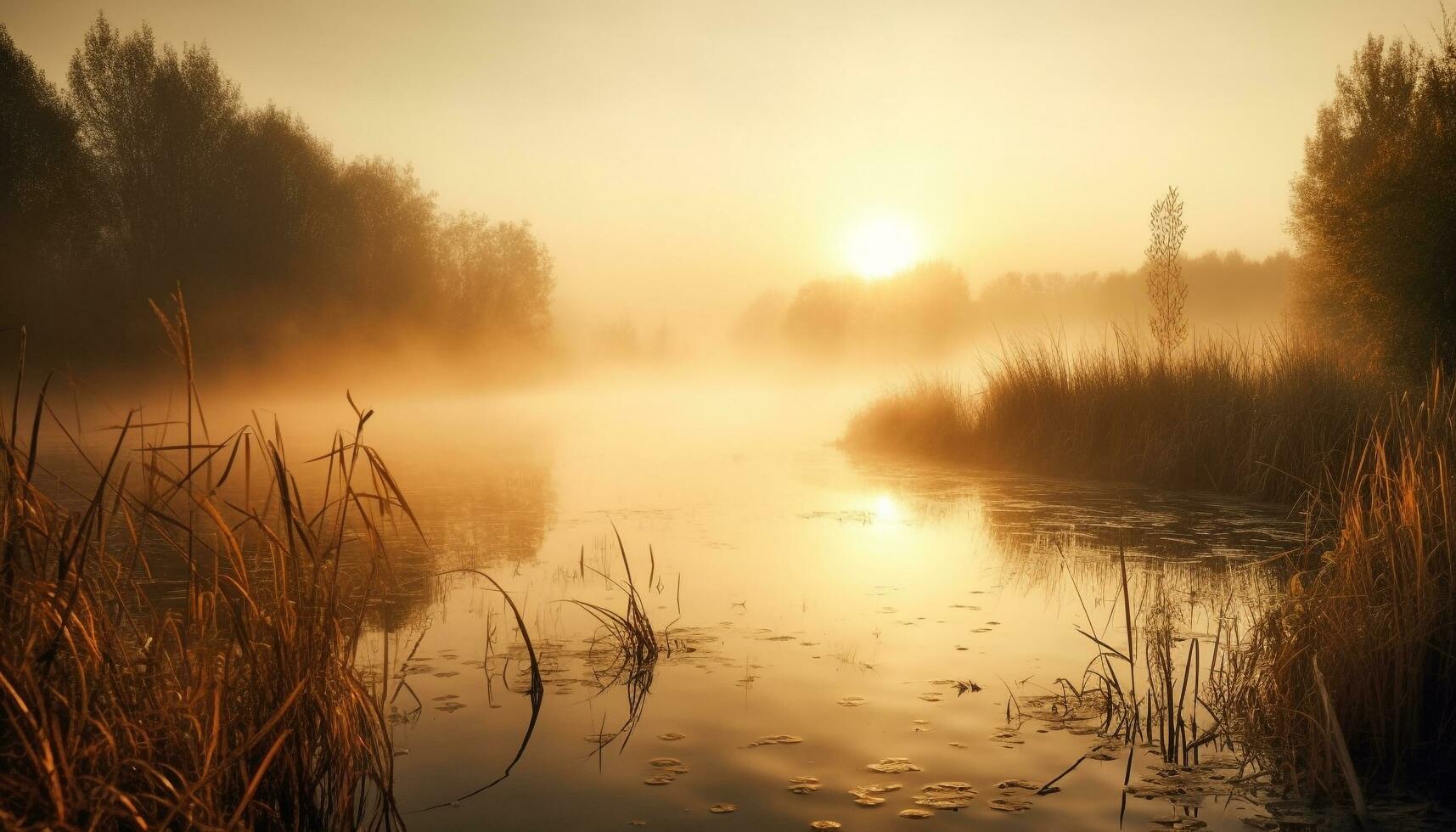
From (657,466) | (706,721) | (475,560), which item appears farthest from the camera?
(657,466)

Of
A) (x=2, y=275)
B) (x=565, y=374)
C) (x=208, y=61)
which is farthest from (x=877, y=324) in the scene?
(x=2, y=275)

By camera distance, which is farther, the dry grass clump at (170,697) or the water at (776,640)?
the water at (776,640)

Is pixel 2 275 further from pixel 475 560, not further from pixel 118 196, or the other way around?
pixel 475 560

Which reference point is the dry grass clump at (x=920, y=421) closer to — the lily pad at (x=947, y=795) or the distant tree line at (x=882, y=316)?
the lily pad at (x=947, y=795)

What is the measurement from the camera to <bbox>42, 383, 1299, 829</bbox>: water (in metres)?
3.24

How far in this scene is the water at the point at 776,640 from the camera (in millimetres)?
3238

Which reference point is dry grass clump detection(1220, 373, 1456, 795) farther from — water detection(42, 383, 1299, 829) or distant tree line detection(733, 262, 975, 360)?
distant tree line detection(733, 262, 975, 360)

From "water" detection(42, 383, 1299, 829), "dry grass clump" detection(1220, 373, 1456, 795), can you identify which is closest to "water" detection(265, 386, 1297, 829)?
"water" detection(42, 383, 1299, 829)

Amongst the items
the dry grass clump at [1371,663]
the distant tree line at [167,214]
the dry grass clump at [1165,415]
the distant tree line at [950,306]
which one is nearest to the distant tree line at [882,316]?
the distant tree line at [950,306]

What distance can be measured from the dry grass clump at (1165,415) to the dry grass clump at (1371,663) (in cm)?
506

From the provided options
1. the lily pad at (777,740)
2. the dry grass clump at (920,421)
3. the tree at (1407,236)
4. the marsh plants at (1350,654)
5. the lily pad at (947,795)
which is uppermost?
the tree at (1407,236)

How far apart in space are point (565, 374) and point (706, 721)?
5956 cm

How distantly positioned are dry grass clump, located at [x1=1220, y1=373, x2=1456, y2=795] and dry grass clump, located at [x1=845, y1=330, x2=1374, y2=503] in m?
5.06

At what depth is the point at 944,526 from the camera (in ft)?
28.8
